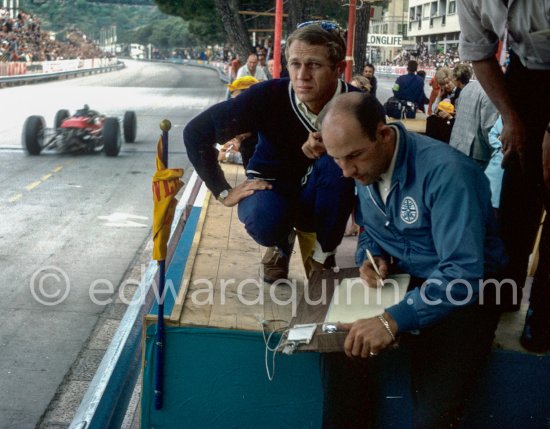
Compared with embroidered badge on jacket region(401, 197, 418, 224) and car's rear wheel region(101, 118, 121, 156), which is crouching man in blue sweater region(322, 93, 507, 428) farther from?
car's rear wheel region(101, 118, 121, 156)

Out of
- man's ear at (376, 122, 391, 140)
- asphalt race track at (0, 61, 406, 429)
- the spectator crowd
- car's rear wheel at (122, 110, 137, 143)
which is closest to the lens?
man's ear at (376, 122, 391, 140)

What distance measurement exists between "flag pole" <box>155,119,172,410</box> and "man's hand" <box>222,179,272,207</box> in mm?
678

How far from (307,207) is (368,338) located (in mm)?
1284

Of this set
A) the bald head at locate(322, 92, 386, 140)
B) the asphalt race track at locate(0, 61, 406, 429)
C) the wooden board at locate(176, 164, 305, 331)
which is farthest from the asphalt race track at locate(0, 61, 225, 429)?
the bald head at locate(322, 92, 386, 140)

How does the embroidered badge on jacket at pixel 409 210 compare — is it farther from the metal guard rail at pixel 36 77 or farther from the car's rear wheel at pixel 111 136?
the metal guard rail at pixel 36 77

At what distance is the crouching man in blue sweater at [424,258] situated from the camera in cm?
246

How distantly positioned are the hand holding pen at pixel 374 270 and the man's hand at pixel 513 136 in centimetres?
67

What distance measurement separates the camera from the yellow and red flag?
115 inches

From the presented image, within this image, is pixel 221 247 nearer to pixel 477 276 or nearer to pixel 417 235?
pixel 417 235

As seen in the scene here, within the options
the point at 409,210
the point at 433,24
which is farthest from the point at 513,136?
the point at 433,24

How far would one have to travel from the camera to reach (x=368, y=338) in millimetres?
2477

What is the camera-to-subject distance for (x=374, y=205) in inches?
112

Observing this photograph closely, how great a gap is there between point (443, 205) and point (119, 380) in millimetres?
1819

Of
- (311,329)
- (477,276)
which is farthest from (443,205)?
(311,329)
